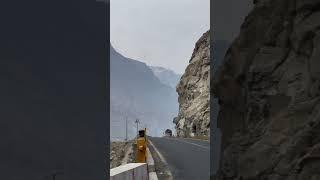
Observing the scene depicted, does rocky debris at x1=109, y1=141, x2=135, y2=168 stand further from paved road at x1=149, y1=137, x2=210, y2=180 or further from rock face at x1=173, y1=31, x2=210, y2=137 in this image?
rock face at x1=173, y1=31, x2=210, y2=137

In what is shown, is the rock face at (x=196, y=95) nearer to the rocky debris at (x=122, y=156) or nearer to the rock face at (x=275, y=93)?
the rocky debris at (x=122, y=156)

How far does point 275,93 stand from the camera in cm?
636

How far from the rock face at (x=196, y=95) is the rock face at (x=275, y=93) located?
1982 inches

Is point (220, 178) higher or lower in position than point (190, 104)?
lower

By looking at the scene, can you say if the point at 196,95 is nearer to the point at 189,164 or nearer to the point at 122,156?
the point at 122,156

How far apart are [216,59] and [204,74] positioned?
60.8 meters

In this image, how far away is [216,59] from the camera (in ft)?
31.7

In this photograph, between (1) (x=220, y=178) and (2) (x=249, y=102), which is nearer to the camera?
(2) (x=249, y=102)

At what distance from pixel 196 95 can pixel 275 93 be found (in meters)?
63.8

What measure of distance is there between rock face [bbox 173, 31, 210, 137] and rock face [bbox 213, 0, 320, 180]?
50342mm
